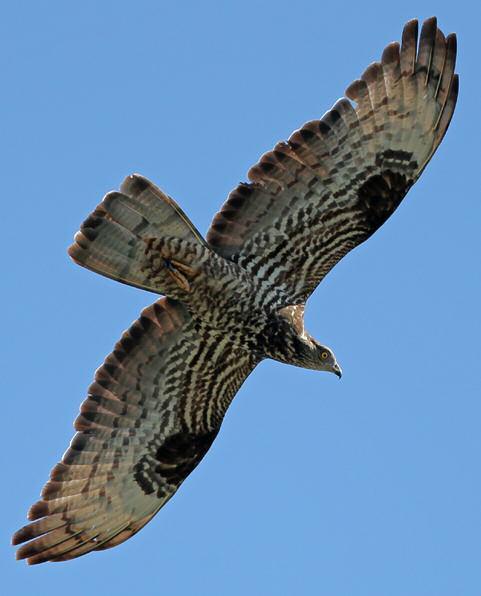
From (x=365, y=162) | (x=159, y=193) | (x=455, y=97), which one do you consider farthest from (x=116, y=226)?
(x=455, y=97)

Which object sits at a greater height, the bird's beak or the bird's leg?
the bird's leg

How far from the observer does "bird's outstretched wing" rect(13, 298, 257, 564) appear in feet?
49.9

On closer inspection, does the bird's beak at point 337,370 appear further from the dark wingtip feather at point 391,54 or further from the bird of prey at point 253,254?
the dark wingtip feather at point 391,54

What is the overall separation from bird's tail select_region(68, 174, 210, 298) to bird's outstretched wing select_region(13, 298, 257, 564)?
67 centimetres

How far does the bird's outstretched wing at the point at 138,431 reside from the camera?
15211 millimetres

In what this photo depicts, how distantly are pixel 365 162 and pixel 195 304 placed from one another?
219 cm

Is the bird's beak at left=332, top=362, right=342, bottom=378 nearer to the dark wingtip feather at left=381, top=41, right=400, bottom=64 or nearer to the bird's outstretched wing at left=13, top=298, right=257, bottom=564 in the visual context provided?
the bird's outstretched wing at left=13, top=298, right=257, bottom=564

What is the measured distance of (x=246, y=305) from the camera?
1484cm

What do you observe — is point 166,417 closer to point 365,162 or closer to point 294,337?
point 294,337

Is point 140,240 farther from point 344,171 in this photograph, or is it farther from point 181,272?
point 344,171

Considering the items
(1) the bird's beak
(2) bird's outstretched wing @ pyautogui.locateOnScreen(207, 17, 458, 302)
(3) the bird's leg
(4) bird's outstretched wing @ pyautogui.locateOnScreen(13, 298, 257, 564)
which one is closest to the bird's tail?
(3) the bird's leg

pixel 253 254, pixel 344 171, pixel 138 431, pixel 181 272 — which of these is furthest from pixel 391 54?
pixel 138 431

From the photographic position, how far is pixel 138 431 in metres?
15.6

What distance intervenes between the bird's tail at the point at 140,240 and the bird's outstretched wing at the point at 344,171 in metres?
0.48
